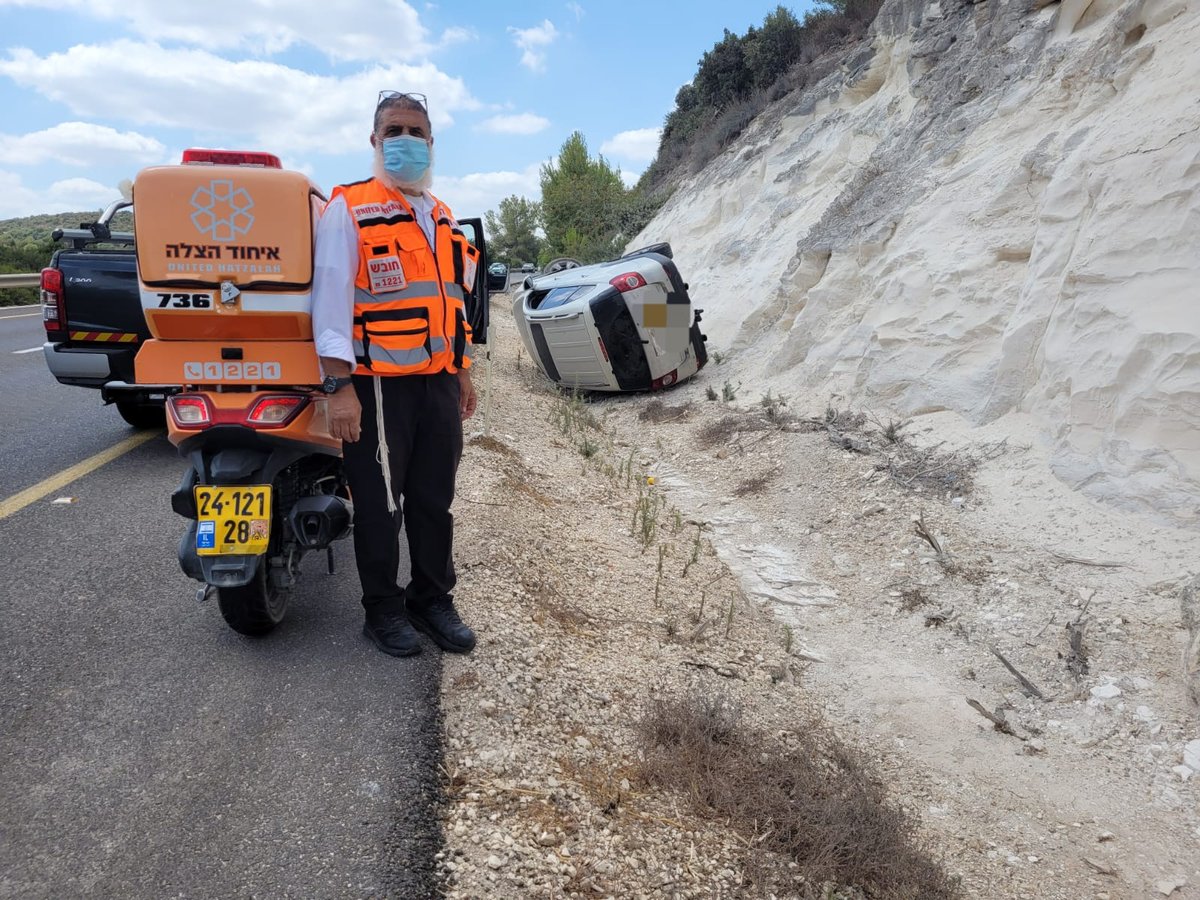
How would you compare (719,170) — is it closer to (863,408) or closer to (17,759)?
A: (863,408)

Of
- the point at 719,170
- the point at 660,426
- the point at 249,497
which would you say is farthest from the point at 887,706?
the point at 719,170

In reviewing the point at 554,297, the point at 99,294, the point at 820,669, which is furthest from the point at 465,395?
the point at 554,297

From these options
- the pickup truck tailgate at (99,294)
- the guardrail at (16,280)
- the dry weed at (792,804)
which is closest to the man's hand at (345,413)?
the dry weed at (792,804)

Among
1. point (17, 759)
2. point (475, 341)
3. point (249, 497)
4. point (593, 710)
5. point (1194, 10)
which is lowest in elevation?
point (593, 710)

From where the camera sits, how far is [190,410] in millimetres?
3033

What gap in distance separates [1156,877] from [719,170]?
16820 millimetres

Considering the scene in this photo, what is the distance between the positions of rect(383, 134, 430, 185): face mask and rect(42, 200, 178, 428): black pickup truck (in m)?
3.51

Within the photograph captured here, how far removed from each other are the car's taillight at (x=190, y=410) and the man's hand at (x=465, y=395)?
3.11ft

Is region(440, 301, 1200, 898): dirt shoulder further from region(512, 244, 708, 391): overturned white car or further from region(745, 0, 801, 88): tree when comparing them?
region(745, 0, 801, 88): tree

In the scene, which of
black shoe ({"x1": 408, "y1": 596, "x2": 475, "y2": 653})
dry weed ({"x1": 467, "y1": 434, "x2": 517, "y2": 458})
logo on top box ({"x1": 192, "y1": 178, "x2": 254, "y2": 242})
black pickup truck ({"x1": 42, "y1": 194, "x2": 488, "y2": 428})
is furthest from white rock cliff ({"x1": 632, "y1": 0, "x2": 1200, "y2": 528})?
black pickup truck ({"x1": 42, "y1": 194, "x2": 488, "y2": 428})

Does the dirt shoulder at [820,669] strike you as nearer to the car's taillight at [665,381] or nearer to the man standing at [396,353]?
the man standing at [396,353]

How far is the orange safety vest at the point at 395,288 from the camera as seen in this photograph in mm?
2967

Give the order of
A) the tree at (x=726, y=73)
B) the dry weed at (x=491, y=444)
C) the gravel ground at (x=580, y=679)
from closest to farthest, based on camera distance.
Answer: the gravel ground at (x=580, y=679) < the dry weed at (x=491, y=444) < the tree at (x=726, y=73)

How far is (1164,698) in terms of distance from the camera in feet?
11.7
